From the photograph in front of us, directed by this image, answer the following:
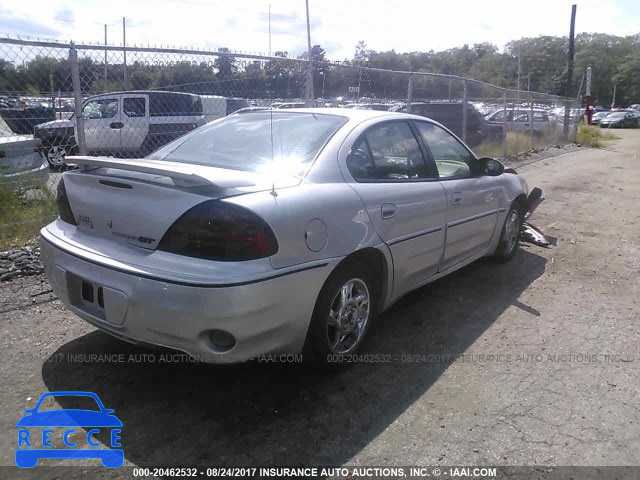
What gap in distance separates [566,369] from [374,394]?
1.36 metres

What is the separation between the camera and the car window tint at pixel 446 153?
173 inches

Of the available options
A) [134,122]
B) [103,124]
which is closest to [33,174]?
[103,124]

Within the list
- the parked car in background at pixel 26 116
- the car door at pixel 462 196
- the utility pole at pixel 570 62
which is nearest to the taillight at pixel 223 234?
the car door at pixel 462 196

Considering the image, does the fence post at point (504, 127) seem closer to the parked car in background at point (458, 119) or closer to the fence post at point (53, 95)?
the parked car in background at point (458, 119)

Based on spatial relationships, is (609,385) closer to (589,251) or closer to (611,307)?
(611,307)

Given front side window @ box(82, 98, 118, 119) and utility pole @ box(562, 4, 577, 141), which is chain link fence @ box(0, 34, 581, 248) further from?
utility pole @ box(562, 4, 577, 141)

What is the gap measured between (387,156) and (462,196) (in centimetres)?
89

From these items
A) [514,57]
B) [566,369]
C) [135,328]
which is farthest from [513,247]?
[514,57]

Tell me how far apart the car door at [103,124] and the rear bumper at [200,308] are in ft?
14.6

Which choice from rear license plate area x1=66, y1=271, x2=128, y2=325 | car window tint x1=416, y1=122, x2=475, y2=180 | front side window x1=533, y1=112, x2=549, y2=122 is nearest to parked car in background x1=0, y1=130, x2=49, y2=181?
rear license plate area x1=66, y1=271, x2=128, y2=325

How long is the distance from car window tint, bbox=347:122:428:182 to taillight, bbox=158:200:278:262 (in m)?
0.96

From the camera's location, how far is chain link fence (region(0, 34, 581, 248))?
5666 mm

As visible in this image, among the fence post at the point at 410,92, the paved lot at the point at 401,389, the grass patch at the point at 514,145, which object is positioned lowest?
the paved lot at the point at 401,389

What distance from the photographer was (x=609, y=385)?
3.45 metres
